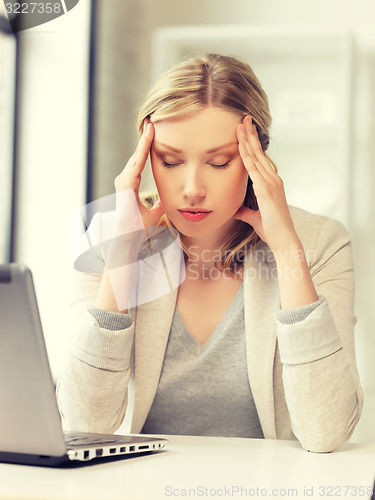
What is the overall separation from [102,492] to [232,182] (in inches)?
24.0

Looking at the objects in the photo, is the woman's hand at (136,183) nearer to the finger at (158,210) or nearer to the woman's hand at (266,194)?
the finger at (158,210)

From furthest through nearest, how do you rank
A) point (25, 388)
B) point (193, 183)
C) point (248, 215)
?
1. point (248, 215)
2. point (193, 183)
3. point (25, 388)

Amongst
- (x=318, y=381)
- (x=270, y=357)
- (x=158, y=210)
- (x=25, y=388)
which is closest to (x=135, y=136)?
(x=158, y=210)

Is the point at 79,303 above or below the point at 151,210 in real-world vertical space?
below

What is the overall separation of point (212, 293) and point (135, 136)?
1224 millimetres

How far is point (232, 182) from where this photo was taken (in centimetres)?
113

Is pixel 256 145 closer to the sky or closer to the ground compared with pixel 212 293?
closer to the sky

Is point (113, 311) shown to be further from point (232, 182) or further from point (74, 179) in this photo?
point (74, 179)

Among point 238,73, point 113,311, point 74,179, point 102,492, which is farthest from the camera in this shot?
point 74,179

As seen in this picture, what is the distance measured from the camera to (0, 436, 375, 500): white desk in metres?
0.65

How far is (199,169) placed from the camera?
1.08 m

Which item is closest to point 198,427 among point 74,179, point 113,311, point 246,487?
point 113,311

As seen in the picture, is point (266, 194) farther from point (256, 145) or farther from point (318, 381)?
point (318, 381)

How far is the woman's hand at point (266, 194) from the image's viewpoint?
1.09m
